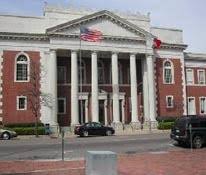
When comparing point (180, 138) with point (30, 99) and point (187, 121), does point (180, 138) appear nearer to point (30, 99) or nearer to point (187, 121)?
point (187, 121)

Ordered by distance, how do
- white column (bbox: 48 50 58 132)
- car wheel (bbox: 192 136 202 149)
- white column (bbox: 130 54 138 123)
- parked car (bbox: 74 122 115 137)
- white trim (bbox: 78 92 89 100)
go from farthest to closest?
1. white trim (bbox: 78 92 89 100)
2. white column (bbox: 130 54 138 123)
3. white column (bbox: 48 50 58 132)
4. parked car (bbox: 74 122 115 137)
5. car wheel (bbox: 192 136 202 149)

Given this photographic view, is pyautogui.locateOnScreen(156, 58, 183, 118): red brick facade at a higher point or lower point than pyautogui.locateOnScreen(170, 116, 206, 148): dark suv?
higher

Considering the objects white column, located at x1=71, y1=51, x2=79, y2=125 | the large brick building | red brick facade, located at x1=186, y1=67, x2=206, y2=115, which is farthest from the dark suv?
red brick facade, located at x1=186, y1=67, x2=206, y2=115

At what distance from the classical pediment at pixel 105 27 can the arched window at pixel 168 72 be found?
6.72m

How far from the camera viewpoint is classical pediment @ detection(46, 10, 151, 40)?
169 feet

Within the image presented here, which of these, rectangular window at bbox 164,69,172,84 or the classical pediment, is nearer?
the classical pediment

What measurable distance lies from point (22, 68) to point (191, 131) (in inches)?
1205

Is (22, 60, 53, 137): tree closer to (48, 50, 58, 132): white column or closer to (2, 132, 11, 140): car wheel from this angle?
(48, 50, 58, 132): white column

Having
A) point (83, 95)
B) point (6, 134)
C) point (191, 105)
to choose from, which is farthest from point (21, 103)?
point (191, 105)

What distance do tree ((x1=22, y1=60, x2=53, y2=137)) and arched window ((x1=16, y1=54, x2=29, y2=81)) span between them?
24.3 inches

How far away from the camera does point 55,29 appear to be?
5097 cm

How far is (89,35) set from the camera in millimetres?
51125

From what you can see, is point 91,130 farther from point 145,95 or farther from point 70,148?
point 70,148

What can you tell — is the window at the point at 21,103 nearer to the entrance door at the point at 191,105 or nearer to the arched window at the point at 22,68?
the arched window at the point at 22,68
